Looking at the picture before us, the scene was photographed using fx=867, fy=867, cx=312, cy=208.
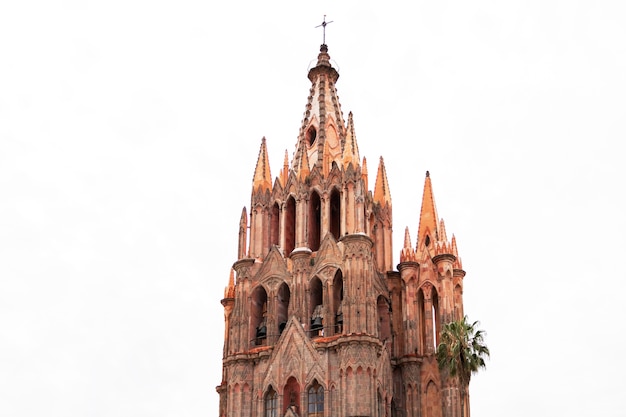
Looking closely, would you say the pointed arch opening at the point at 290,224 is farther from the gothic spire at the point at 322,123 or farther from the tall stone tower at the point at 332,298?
the gothic spire at the point at 322,123

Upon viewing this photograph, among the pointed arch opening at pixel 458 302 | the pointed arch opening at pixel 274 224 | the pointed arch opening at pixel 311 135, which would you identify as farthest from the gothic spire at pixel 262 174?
the pointed arch opening at pixel 458 302

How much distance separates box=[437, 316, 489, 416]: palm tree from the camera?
1566 inches

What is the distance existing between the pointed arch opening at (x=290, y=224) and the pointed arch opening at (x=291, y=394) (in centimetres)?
790

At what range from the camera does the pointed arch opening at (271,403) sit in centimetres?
4169

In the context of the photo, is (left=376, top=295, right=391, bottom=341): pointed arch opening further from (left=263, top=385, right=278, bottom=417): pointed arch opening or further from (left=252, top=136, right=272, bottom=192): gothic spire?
(left=252, top=136, right=272, bottom=192): gothic spire

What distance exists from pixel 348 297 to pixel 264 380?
5.77 meters

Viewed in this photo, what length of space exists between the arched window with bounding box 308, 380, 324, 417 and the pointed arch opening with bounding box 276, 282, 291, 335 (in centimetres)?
379

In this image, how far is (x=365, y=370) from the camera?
130 ft

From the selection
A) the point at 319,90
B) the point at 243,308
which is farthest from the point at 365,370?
the point at 319,90

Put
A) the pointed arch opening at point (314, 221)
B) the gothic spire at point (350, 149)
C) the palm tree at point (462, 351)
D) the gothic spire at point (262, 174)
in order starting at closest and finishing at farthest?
the palm tree at point (462, 351), the pointed arch opening at point (314, 221), the gothic spire at point (350, 149), the gothic spire at point (262, 174)

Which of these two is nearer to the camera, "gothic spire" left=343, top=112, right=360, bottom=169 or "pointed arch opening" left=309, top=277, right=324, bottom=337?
"pointed arch opening" left=309, top=277, right=324, bottom=337

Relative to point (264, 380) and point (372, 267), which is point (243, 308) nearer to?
point (264, 380)

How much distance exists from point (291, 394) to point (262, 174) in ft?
44.0

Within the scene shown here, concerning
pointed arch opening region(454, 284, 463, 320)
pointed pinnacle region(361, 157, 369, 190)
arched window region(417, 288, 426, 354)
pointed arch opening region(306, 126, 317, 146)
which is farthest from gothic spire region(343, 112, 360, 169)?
pointed arch opening region(454, 284, 463, 320)
